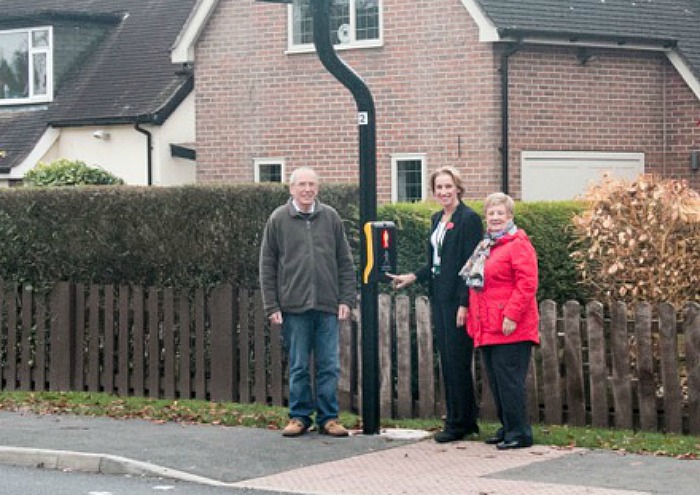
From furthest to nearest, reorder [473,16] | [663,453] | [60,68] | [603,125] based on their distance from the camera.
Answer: [60,68] → [603,125] → [473,16] → [663,453]

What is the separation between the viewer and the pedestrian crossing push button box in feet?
39.8

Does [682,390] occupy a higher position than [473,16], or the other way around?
[473,16]

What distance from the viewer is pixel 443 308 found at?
12070mm

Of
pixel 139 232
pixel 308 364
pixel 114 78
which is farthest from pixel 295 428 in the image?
pixel 114 78

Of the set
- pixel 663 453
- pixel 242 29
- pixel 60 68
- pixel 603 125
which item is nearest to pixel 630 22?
pixel 603 125

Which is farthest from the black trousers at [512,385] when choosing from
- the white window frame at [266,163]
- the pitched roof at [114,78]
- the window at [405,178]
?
the pitched roof at [114,78]

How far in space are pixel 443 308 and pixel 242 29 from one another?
1581 centimetres

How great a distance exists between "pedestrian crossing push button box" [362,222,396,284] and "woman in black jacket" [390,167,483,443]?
0.09 meters

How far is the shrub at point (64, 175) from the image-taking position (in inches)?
1051

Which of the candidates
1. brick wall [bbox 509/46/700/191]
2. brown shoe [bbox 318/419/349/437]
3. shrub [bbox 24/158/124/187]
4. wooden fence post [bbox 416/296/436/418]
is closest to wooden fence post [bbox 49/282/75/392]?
wooden fence post [bbox 416/296/436/418]

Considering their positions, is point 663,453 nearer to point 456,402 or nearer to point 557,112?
point 456,402

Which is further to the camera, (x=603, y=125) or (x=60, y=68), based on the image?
(x=60, y=68)

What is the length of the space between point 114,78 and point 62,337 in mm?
18443

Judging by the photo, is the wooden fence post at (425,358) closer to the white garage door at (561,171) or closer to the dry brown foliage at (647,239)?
the dry brown foliage at (647,239)
